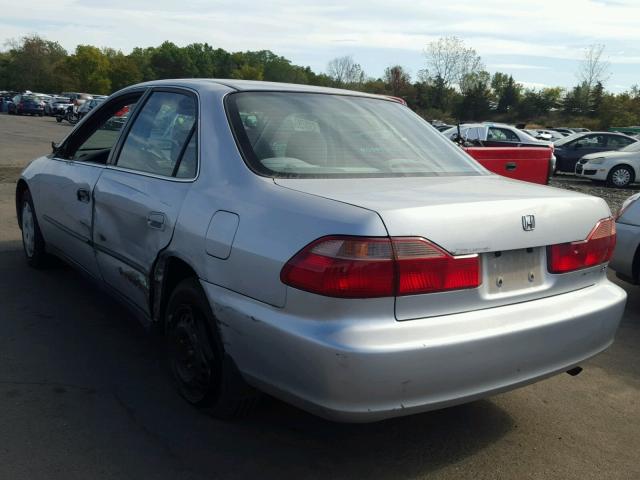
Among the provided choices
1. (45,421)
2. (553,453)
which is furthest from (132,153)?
(553,453)

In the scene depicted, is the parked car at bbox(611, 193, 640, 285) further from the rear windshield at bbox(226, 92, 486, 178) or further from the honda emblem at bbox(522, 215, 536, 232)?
the honda emblem at bbox(522, 215, 536, 232)

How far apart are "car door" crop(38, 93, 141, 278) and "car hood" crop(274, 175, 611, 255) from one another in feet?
6.40

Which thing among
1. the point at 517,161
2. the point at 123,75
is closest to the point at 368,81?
the point at 123,75

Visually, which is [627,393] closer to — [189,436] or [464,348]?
[464,348]

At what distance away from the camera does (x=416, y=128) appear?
3.80 metres

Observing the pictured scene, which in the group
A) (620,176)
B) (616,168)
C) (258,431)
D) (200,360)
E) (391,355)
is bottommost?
(620,176)

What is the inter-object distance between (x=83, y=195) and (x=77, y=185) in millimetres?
175

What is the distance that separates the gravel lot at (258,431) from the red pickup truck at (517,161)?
3432 mm

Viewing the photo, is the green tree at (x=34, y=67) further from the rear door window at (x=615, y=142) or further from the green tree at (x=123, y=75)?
the rear door window at (x=615, y=142)

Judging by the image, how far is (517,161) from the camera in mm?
7320

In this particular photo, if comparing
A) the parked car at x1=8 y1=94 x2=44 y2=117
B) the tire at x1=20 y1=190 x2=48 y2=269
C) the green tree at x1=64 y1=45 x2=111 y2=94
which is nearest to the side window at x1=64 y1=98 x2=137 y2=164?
the tire at x1=20 y1=190 x2=48 y2=269

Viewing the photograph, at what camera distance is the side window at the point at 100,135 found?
4363 mm

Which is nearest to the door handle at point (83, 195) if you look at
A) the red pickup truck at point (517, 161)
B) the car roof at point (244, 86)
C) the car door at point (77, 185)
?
the car door at point (77, 185)

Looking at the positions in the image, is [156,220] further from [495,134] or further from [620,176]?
[495,134]
